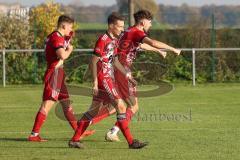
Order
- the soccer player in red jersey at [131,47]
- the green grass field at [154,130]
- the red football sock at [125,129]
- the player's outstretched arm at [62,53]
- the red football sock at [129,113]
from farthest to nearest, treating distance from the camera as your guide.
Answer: the red football sock at [129,113], the player's outstretched arm at [62,53], the soccer player in red jersey at [131,47], the red football sock at [125,129], the green grass field at [154,130]

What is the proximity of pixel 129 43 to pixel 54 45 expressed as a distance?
1112mm

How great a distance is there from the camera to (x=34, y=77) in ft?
87.5

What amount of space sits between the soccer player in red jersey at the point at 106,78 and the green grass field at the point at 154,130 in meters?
0.30

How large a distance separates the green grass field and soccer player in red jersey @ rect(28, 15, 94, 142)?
35cm

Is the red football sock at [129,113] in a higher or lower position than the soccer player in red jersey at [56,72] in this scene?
lower

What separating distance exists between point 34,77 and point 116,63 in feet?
49.5

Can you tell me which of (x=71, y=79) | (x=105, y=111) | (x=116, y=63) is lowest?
(x=71, y=79)

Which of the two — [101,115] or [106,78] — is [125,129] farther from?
[101,115]

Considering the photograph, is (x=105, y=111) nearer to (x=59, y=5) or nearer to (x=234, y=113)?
(x=234, y=113)

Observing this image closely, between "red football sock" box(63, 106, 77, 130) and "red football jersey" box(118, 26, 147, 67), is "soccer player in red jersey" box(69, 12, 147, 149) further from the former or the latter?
"red football sock" box(63, 106, 77, 130)

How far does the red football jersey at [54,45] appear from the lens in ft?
38.1

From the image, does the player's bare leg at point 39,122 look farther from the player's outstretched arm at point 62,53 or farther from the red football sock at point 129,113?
the red football sock at point 129,113

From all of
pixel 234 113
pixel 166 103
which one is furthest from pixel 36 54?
pixel 234 113

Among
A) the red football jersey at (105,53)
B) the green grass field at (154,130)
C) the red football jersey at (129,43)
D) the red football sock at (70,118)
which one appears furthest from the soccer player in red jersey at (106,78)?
the red football sock at (70,118)
